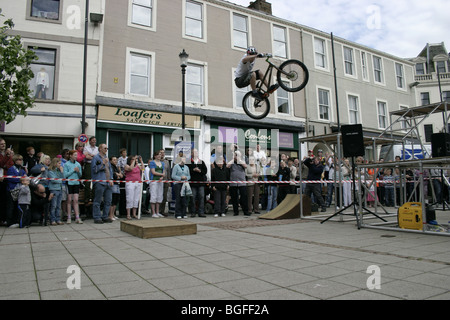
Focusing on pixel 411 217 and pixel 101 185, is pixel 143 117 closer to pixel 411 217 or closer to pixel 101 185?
pixel 101 185

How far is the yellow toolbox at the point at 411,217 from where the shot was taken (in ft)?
23.4

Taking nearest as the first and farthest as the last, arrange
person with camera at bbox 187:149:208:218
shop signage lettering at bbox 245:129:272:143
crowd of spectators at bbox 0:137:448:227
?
1. crowd of spectators at bbox 0:137:448:227
2. person with camera at bbox 187:149:208:218
3. shop signage lettering at bbox 245:129:272:143

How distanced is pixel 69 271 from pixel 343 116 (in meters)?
22.2

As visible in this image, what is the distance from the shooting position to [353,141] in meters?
8.10

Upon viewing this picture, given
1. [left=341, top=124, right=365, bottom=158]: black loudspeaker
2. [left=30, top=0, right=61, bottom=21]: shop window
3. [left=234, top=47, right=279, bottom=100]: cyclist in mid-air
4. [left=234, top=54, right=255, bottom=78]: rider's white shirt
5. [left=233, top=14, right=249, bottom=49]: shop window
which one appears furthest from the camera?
[left=233, top=14, right=249, bottom=49]: shop window

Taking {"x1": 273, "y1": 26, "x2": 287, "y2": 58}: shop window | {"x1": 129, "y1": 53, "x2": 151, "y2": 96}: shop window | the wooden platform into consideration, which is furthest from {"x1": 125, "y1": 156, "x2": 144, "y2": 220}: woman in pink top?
{"x1": 273, "y1": 26, "x2": 287, "y2": 58}: shop window

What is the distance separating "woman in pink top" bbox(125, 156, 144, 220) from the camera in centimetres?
998

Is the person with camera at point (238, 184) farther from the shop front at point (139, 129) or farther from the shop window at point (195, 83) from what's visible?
the shop window at point (195, 83)

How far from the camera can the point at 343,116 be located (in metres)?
22.9

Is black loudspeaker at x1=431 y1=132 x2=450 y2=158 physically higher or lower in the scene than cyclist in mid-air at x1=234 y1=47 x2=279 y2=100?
lower

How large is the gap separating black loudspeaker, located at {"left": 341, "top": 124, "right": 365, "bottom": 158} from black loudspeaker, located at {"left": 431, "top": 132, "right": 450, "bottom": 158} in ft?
6.55

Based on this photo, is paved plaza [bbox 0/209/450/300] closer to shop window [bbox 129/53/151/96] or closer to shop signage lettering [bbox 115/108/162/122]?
shop signage lettering [bbox 115/108/162/122]
